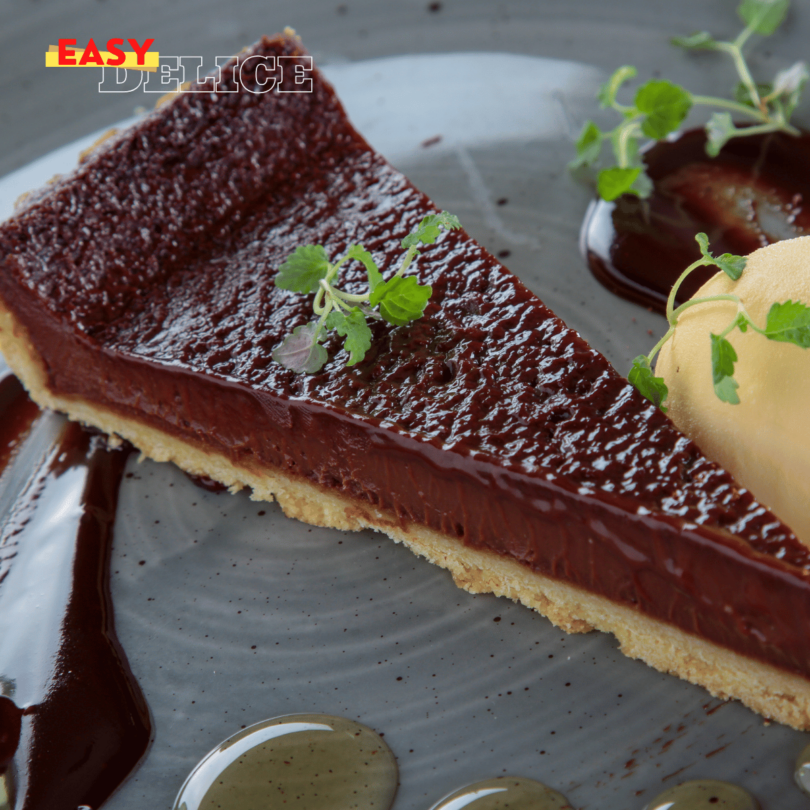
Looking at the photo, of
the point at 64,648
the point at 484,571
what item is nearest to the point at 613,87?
the point at 484,571

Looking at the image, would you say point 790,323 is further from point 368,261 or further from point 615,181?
point 615,181

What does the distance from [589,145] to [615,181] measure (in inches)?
10.6

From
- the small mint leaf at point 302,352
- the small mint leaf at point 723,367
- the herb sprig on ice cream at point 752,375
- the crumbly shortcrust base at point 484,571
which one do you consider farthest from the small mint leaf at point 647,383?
the small mint leaf at point 302,352

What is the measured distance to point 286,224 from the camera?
8.30 feet

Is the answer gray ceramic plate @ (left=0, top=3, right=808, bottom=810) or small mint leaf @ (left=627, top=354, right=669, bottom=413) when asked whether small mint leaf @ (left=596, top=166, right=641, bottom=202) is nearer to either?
gray ceramic plate @ (left=0, top=3, right=808, bottom=810)

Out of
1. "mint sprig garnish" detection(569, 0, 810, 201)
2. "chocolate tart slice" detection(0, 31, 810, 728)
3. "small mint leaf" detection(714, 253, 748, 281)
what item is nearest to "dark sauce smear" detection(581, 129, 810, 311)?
"mint sprig garnish" detection(569, 0, 810, 201)

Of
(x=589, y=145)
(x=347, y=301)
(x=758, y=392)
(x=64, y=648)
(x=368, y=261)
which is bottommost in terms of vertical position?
(x=64, y=648)

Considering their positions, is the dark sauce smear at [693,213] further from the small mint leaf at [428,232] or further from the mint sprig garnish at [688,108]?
the small mint leaf at [428,232]

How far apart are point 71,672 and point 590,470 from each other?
4.38 feet

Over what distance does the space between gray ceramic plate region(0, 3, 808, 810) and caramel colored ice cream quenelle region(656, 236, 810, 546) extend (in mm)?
488

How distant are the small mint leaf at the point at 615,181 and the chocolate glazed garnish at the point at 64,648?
1809 millimetres

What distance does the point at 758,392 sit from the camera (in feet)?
5.84

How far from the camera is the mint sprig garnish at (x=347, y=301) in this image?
6.77ft

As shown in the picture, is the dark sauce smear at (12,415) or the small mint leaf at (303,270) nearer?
the small mint leaf at (303,270)
